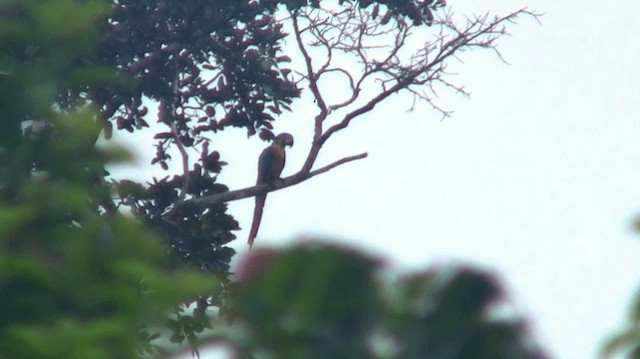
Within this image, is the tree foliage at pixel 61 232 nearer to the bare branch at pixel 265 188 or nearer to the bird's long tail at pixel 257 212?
the bare branch at pixel 265 188

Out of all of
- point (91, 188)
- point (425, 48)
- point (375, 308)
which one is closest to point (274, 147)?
point (425, 48)

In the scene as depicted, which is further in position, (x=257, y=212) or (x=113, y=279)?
(x=257, y=212)

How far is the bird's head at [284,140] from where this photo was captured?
1006 centimetres

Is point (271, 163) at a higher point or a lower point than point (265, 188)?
higher

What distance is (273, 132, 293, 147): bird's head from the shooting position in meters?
10.1

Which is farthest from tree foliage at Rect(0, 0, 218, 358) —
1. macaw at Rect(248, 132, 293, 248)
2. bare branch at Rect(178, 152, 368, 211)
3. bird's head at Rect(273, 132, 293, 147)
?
bird's head at Rect(273, 132, 293, 147)

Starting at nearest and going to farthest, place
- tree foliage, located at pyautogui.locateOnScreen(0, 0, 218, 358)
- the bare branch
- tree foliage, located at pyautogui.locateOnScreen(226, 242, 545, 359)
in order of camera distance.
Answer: tree foliage, located at pyautogui.locateOnScreen(226, 242, 545, 359), tree foliage, located at pyautogui.locateOnScreen(0, 0, 218, 358), the bare branch

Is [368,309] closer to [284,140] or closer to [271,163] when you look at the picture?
[271,163]

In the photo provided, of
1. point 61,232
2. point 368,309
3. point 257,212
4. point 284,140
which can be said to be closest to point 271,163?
point 284,140

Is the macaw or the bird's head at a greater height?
the bird's head

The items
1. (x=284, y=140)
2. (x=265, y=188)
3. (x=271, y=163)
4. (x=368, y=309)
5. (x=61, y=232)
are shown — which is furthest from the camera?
(x=284, y=140)

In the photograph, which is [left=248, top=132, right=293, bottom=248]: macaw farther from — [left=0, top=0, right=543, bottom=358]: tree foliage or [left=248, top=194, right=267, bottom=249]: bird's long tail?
[left=0, top=0, right=543, bottom=358]: tree foliage

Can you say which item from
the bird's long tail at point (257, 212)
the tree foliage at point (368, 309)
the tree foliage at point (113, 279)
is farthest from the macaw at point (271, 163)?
the tree foliage at point (368, 309)

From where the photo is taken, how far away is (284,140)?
10.1 meters
